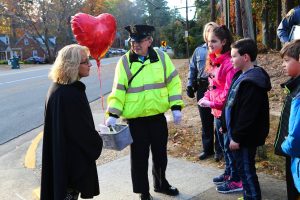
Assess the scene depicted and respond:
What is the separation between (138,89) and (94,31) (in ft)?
3.71

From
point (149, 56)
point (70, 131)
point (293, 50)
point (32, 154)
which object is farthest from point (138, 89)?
point (32, 154)

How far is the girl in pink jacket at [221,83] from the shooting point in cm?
423

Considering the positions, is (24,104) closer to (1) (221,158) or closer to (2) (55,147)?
(1) (221,158)

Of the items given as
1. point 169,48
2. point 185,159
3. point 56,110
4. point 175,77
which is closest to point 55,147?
point 56,110

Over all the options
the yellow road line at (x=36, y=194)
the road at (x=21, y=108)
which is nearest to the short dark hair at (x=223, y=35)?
the road at (x=21, y=108)

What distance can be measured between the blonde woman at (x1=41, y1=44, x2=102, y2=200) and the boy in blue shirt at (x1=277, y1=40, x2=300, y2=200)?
Result: 5.08ft

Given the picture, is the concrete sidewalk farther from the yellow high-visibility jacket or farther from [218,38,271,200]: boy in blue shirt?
the yellow high-visibility jacket

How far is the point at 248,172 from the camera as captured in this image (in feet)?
12.0

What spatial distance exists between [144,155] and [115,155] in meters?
1.91

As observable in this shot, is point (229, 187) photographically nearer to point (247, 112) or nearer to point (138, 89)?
point (247, 112)

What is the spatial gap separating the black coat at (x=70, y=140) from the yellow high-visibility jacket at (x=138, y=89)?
80 centimetres

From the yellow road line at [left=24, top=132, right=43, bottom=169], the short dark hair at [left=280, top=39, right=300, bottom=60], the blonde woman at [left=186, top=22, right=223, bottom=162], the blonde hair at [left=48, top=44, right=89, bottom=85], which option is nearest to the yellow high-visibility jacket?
the blonde hair at [left=48, top=44, right=89, bottom=85]

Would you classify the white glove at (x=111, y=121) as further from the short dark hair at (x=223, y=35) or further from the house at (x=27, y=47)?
the house at (x=27, y=47)

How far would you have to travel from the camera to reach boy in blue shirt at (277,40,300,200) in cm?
275
